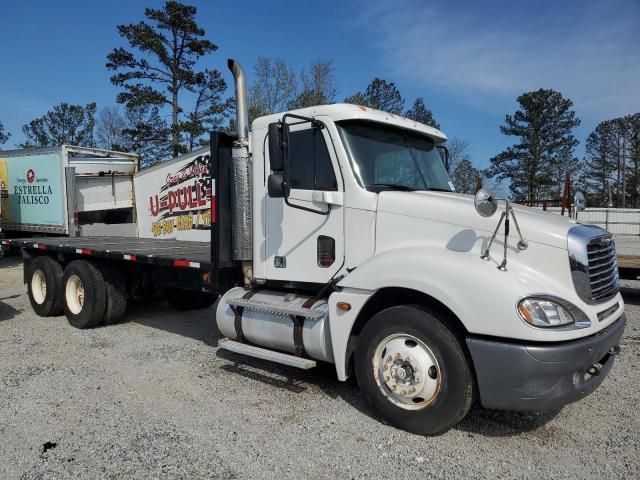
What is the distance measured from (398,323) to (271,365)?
7.26 feet

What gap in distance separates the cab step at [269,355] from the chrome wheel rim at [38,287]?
4.40m

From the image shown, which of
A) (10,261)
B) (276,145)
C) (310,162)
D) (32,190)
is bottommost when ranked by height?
(10,261)

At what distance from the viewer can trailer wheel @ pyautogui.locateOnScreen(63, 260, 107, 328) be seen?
23.0ft

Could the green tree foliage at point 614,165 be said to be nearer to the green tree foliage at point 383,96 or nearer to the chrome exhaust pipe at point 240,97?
the green tree foliage at point 383,96

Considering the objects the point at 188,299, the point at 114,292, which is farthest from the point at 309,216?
the point at 188,299

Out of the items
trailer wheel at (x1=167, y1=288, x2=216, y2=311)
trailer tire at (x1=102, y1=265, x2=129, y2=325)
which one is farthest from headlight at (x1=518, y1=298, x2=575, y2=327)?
trailer wheel at (x1=167, y1=288, x2=216, y2=311)

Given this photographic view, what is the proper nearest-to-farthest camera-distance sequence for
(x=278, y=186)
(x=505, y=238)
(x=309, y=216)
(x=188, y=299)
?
(x=505, y=238), (x=278, y=186), (x=309, y=216), (x=188, y=299)

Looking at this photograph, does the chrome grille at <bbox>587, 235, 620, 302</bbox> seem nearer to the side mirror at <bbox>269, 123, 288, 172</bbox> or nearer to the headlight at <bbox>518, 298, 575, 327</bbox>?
the headlight at <bbox>518, 298, 575, 327</bbox>

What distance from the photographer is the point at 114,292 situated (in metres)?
7.17

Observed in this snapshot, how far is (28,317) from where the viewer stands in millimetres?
8102

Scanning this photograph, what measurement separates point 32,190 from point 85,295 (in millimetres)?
8736

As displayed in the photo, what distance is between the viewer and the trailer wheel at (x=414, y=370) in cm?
358

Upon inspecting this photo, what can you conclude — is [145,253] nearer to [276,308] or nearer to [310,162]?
[276,308]

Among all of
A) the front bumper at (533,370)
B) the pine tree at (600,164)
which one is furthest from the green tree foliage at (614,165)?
the front bumper at (533,370)
